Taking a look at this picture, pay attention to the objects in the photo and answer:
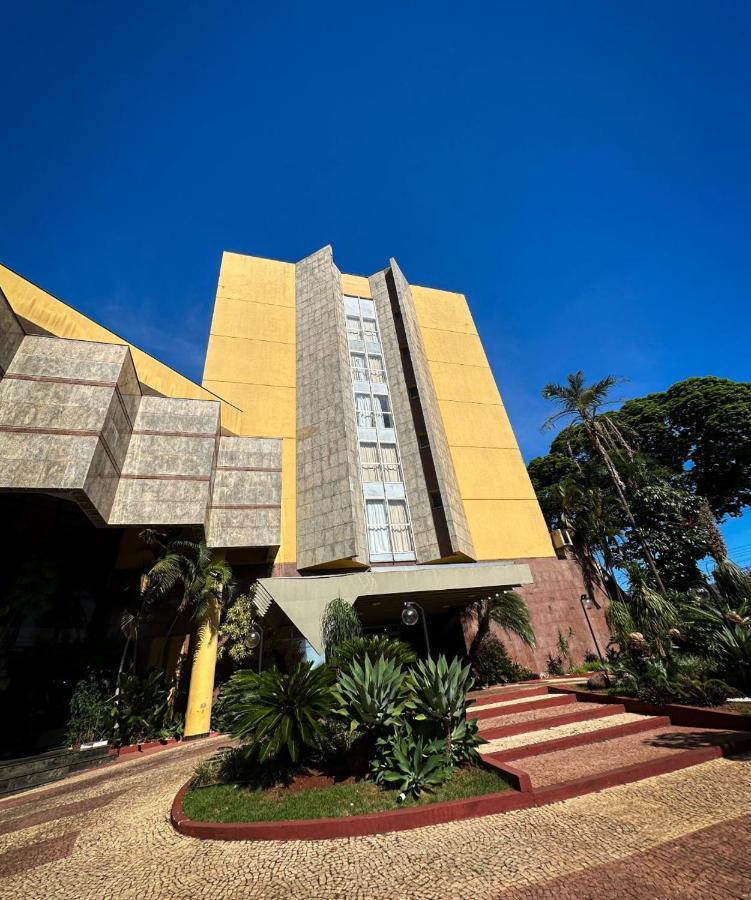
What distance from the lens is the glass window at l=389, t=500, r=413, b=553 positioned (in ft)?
68.7

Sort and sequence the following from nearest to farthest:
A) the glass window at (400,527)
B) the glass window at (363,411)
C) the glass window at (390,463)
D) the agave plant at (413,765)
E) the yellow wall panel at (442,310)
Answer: the agave plant at (413,765), the glass window at (400,527), the glass window at (390,463), the glass window at (363,411), the yellow wall panel at (442,310)

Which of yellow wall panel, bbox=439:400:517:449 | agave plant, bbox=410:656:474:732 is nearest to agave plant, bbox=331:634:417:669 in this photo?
agave plant, bbox=410:656:474:732

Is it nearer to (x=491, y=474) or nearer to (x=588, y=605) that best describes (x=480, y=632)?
(x=588, y=605)

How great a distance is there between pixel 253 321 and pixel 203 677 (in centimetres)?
2086

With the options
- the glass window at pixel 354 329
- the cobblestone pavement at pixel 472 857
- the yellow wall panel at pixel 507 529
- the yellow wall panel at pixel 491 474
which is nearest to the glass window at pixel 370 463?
the yellow wall panel at pixel 491 474

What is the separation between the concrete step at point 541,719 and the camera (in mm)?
9141

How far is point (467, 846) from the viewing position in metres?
4.53

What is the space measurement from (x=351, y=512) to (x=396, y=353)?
12.7 meters

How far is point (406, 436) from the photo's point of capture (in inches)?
943

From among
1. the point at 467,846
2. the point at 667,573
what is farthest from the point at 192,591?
the point at 667,573

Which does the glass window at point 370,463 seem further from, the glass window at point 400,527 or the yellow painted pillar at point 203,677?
the yellow painted pillar at point 203,677

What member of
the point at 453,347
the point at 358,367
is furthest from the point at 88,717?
the point at 453,347

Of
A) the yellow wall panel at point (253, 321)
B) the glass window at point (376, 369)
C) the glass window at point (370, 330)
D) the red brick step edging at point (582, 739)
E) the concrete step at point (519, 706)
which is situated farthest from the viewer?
the glass window at point (370, 330)

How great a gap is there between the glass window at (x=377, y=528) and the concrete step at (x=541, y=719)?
1065 centimetres
